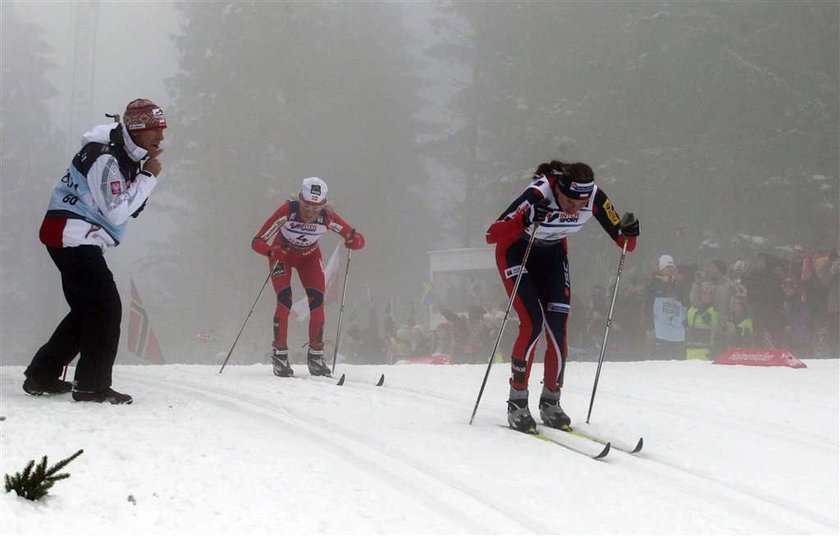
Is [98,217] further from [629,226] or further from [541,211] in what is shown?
[629,226]

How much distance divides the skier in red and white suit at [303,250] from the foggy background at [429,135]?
1458 centimetres

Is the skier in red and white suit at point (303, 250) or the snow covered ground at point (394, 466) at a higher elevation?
the skier in red and white suit at point (303, 250)

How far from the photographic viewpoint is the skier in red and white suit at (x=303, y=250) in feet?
31.1

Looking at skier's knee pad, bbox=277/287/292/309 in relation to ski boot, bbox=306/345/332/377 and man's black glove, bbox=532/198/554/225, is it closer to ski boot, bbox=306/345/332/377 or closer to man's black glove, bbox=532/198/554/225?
ski boot, bbox=306/345/332/377

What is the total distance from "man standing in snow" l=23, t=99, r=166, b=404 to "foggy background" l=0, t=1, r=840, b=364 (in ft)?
60.5

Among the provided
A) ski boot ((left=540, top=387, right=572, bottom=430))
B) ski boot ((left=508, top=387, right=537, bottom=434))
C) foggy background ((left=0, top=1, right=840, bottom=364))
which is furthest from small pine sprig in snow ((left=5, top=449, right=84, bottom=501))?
foggy background ((left=0, top=1, right=840, bottom=364))

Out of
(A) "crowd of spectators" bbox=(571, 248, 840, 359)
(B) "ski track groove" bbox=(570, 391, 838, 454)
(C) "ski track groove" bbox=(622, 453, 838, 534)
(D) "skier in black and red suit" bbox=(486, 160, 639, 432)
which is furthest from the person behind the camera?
(A) "crowd of spectators" bbox=(571, 248, 840, 359)

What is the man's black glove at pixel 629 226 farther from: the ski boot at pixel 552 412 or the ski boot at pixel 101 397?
the ski boot at pixel 101 397

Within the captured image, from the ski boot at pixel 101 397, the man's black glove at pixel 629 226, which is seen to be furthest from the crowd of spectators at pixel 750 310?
the ski boot at pixel 101 397

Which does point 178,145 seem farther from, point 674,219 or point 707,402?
point 707,402

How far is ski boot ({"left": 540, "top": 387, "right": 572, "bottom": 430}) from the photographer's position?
639 cm

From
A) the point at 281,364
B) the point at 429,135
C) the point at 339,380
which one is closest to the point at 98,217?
the point at 339,380

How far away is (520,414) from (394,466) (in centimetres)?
157

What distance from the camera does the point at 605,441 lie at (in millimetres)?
6070
